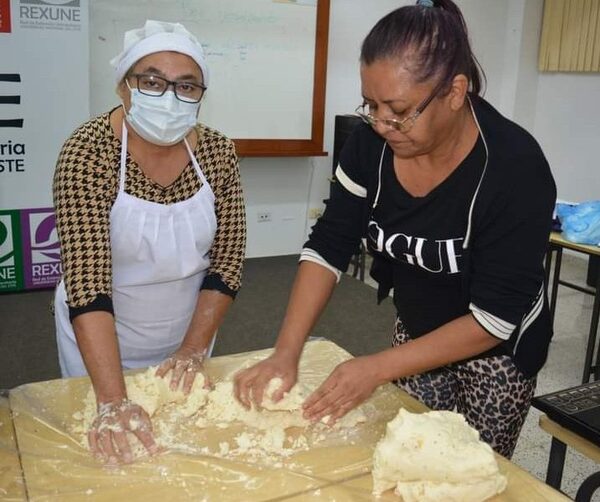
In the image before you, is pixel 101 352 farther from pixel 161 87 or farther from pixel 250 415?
pixel 161 87

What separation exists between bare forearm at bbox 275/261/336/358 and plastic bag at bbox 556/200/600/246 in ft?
7.22

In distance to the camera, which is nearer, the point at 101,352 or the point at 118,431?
the point at 118,431

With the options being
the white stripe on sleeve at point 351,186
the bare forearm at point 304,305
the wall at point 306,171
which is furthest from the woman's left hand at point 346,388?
the wall at point 306,171

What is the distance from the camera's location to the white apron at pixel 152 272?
1611mm

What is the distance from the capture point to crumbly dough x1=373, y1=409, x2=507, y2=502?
1181 mm

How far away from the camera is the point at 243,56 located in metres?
4.76

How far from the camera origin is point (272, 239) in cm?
550

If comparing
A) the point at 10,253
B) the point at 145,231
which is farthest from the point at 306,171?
the point at 145,231

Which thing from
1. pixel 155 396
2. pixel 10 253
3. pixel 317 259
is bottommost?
pixel 10 253

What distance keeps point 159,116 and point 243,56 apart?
3.38 meters

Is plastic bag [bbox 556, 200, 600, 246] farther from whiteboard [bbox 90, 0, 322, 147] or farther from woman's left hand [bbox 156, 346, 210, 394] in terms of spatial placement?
woman's left hand [bbox 156, 346, 210, 394]

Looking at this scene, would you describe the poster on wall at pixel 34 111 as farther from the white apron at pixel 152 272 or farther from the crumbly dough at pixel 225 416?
the crumbly dough at pixel 225 416

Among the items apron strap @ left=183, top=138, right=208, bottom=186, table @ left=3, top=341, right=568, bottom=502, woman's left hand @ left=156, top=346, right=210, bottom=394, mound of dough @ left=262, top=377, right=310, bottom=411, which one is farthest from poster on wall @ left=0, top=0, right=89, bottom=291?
mound of dough @ left=262, top=377, right=310, bottom=411

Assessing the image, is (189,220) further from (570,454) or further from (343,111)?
(343,111)
